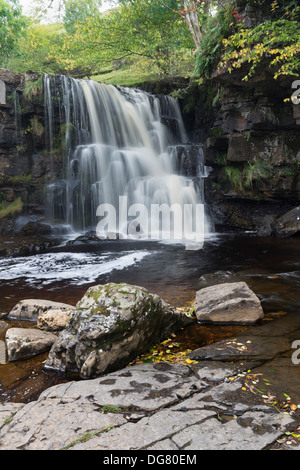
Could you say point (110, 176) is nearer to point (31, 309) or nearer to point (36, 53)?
point (31, 309)

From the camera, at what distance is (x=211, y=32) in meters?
11.5

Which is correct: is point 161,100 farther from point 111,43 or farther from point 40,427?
point 40,427

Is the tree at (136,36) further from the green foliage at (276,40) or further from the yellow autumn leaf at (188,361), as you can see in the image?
Answer: the yellow autumn leaf at (188,361)

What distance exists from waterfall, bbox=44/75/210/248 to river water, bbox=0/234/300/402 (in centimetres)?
238

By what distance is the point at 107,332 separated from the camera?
3.39 metres

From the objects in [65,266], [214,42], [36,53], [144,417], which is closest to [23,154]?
[65,266]

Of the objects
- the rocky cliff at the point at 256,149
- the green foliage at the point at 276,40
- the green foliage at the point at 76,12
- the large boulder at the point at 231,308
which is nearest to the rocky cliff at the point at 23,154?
the rocky cliff at the point at 256,149

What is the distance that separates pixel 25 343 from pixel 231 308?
9.12 feet

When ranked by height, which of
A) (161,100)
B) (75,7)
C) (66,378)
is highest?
(75,7)

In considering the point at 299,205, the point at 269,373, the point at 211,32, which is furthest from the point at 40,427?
the point at 211,32

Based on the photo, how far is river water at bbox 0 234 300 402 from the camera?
12.4 feet

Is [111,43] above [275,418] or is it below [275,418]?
above
